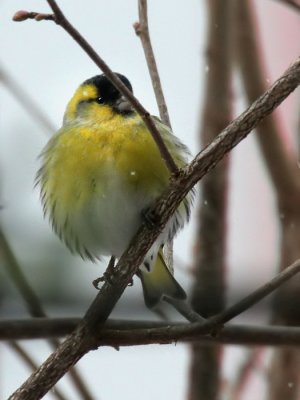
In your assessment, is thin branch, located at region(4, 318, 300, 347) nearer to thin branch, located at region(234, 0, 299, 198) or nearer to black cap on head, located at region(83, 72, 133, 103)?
black cap on head, located at region(83, 72, 133, 103)

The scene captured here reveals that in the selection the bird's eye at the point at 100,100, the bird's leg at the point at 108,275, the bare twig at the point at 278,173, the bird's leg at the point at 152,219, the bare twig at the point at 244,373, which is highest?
the bird's eye at the point at 100,100

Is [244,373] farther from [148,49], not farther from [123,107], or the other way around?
[148,49]

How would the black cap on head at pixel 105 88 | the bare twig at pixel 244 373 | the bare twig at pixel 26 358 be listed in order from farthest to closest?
the bare twig at pixel 244 373 → the black cap on head at pixel 105 88 → the bare twig at pixel 26 358

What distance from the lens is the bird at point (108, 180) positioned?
2.12 m

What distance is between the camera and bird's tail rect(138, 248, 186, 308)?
2.18 metres

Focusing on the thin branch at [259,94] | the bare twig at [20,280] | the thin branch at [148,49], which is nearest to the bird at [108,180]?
the thin branch at [148,49]

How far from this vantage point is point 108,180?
2117 millimetres

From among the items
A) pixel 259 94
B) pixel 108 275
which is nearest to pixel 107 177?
pixel 108 275

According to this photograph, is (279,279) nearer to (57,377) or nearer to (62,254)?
(57,377)

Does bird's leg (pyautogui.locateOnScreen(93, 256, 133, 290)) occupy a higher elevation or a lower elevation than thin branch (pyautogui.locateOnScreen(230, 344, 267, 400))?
higher

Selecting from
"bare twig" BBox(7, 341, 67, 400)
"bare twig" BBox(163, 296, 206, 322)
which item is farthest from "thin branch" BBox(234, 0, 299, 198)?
"bare twig" BBox(7, 341, 67, 400)

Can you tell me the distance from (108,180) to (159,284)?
304 mm

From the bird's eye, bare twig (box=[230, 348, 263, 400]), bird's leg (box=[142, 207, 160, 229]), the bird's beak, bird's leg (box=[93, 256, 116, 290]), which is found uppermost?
the bird's eye

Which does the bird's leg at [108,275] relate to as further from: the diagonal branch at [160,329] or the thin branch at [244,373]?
the thin branch at [244,373]
